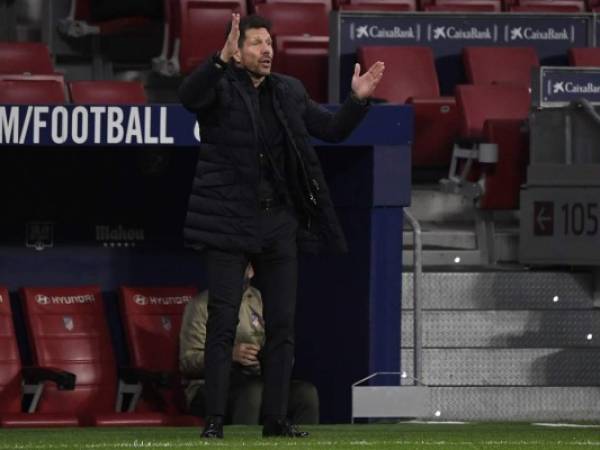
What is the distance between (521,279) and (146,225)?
221 cm

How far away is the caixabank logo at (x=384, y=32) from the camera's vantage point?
1242 centimetres

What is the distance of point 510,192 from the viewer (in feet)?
36.6

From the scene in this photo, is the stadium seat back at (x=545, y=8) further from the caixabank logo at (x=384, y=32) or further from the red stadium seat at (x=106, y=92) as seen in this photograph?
the red stadium seat at (x=106, y=92)

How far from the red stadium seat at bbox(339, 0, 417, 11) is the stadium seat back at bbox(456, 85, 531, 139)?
164cm

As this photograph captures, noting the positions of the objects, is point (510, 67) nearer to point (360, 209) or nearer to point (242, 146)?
point (360, 209)

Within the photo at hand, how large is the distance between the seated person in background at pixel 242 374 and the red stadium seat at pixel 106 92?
1750 mm

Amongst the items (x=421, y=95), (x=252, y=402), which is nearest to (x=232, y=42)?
(x=252, y=402)

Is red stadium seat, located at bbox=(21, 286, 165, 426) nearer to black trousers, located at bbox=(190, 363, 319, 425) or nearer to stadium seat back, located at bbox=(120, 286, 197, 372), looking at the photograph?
stadium seat back, located at bbox=(120, 286, 197, 372)

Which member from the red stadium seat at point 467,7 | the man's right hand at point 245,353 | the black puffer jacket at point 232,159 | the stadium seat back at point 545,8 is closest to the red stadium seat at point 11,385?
the man's right hand at point 245,353

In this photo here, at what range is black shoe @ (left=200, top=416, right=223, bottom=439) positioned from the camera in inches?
279

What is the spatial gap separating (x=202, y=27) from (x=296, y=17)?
77cm

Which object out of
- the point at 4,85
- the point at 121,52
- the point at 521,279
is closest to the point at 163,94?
the point at 121,52

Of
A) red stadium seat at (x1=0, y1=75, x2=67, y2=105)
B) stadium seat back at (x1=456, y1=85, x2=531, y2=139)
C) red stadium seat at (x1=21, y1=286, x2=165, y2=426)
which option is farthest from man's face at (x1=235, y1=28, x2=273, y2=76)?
stadium seat back at (x1=456, y1=85, x2=531, y2=139)

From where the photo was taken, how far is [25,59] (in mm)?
11758
